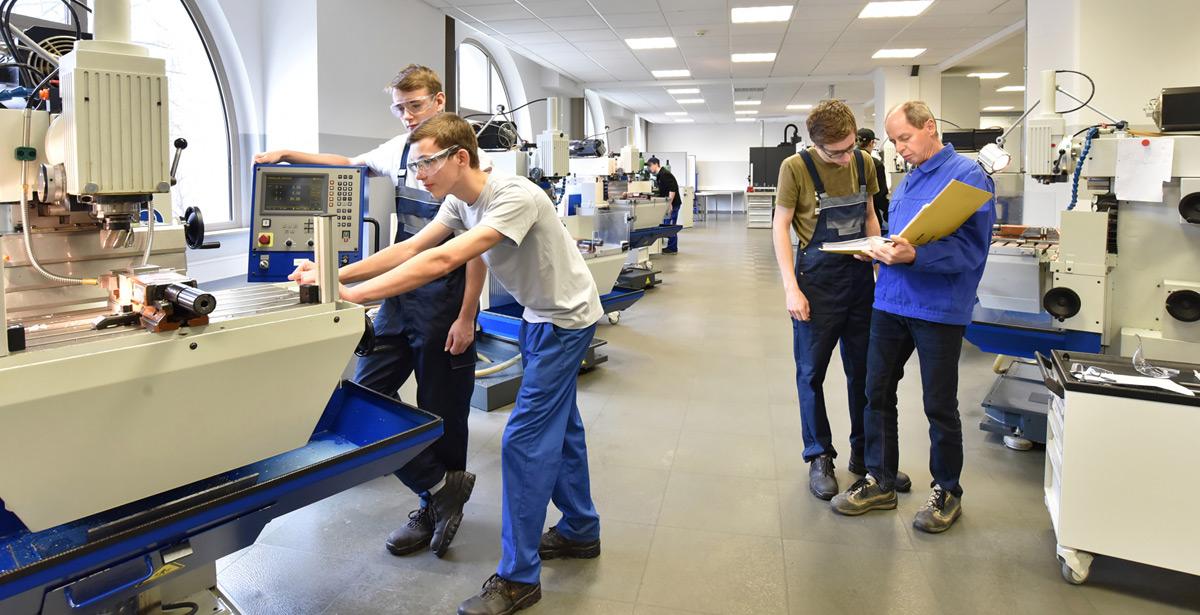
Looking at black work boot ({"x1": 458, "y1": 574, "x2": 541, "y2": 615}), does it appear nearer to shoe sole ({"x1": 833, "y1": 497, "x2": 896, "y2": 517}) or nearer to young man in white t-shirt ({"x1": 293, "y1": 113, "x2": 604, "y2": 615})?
young man in white t-shirt ({"x1": 293, "y1": 113, "x2": 604, "y2": 615})

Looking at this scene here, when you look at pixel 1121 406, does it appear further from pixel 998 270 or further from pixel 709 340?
pixel 709 340

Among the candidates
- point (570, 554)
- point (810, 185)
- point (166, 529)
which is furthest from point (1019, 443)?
point (166, 529)

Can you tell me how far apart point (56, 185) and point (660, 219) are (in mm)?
7132

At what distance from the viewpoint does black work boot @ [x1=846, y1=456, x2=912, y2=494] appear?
2746mm

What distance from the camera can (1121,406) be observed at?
1975 mm

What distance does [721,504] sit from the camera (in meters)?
2.68

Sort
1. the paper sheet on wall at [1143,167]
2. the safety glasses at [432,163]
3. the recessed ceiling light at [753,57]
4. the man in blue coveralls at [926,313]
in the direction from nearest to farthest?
the safety glasses at [432,163] < the man in blue coveralls at [926,313] < the paper sheet on wall at [1143,167] < the recessed ceiling light at [753,57]

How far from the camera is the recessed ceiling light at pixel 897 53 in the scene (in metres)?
8.98

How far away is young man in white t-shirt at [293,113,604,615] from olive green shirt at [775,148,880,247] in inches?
37.8

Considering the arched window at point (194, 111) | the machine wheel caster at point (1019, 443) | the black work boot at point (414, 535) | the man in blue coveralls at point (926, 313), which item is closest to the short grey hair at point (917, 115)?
the man in blue coveralls at point (926, 313)

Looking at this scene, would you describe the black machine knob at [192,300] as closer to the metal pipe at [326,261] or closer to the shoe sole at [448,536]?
the metal pipe at [326,261]

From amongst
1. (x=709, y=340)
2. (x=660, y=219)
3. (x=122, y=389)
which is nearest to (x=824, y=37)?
(x=660, y=219)

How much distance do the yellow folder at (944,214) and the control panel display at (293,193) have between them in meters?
1.71

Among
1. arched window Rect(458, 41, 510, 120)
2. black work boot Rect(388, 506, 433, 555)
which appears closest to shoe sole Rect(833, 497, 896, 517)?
black work boot Rect(388, 506, 433, 555)
